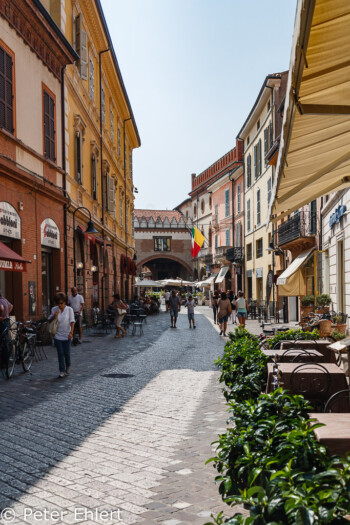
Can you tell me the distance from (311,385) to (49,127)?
1274 cm

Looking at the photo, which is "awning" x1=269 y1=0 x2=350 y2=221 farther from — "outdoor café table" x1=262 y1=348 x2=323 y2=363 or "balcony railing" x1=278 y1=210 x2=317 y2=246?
"balcony railing" x1=278 y1=210 x2=317 y2=246

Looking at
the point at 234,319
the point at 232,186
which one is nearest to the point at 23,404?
the point at 234,319

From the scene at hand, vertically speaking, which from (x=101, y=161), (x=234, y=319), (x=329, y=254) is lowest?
(x=234, y=319)

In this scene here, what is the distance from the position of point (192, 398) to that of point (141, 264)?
61.6m

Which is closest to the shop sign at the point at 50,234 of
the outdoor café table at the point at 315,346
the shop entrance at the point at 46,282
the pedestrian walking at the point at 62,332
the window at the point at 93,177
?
the shop entrance at the point at 46,282

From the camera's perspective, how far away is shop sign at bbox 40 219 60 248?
15.0 meters

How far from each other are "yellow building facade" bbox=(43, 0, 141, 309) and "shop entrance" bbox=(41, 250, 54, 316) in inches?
45.0

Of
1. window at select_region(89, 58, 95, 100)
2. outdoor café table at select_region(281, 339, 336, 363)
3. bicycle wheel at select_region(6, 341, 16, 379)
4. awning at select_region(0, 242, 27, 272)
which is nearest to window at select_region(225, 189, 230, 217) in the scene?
window at select_region(89, 58, 95, 100)

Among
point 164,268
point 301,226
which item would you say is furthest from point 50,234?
point 164,268

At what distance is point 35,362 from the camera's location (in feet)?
39.7

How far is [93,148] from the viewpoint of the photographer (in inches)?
889

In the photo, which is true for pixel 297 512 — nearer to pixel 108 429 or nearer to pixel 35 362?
pixel 108 429

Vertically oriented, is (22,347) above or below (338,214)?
below

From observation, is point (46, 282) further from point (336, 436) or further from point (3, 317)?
point (336, 436)
